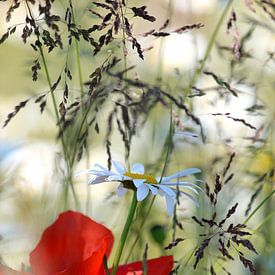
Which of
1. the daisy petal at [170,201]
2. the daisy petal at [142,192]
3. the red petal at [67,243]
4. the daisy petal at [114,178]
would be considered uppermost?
the daisy petal at [114,178]

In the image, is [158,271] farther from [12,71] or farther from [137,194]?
[12,71]

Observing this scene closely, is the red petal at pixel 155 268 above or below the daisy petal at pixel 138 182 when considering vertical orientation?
below

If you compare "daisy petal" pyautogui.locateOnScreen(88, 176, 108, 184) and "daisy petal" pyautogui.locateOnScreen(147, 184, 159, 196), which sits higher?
"daisy petal" pyautogui.locateOnScreen(88, 176, 108, 184)

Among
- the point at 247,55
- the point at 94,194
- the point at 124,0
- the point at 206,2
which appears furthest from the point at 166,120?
the point at 124,0

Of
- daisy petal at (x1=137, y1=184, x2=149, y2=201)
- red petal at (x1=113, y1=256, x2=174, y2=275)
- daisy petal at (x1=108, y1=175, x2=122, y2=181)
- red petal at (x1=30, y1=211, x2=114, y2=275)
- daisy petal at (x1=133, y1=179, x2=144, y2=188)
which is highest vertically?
daisy petal at (x1=108, y1=175, x2=122, y2=181)
